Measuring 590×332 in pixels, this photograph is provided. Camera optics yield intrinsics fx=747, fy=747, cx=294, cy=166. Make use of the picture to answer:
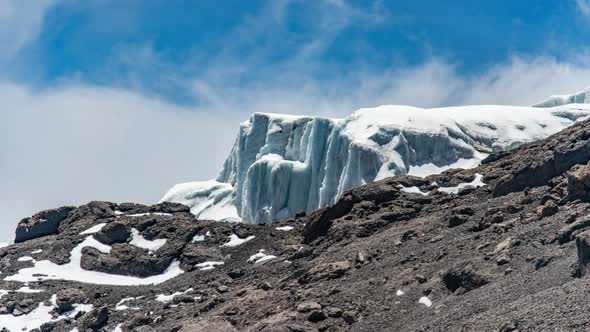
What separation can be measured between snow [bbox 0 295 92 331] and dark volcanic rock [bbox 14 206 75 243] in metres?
20.6

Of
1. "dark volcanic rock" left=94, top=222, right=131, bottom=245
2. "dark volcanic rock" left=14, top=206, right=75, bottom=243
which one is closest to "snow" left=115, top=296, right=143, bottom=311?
"dark volcanic rock" left=94, top=222, right=131, bottom=245

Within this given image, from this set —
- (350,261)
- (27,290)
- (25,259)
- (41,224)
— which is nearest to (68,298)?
(27,290)

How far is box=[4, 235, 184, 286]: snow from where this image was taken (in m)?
61.1

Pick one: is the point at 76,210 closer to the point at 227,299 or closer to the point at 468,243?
the point at 227,299

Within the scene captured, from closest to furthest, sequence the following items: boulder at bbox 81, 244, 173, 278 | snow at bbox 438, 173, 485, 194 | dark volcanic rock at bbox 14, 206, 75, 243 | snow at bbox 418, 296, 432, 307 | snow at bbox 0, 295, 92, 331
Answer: snow at bbox 418, 296, 432, 307 → snow at bbox 0, 295, 92, 331 → snow at bbox 438, 173, 485, 194 → boulder at bbox 81, 244, 173, 278 → dark volcanic rock at bbox 14, 206, 75, 243

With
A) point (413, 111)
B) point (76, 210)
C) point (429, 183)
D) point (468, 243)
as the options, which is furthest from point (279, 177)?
point (468, 243)

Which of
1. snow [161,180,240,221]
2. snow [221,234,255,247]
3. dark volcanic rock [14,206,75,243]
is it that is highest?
snow [161,180,240,221]

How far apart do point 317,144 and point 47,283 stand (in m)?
40.8

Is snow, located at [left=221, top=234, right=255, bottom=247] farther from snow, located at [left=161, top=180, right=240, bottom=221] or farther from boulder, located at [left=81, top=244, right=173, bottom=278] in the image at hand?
snow, located at [left=161, top=180, right=240, bottom=221]

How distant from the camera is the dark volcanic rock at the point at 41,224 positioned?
7444 centimetres

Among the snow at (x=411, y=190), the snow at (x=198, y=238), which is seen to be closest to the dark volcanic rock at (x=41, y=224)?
the snow at (x=198, y=238)

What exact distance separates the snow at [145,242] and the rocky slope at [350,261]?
0.18 metres

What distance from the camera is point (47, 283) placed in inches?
2346

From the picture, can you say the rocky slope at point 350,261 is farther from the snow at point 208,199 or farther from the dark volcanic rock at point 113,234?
the snow at point 208,199
